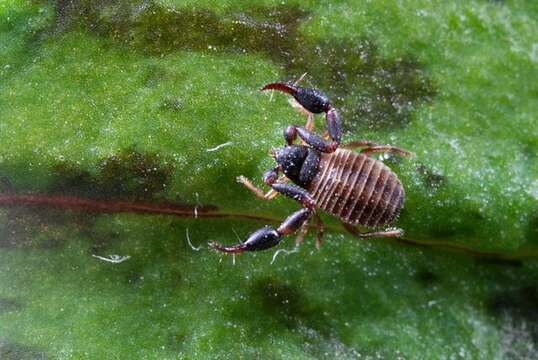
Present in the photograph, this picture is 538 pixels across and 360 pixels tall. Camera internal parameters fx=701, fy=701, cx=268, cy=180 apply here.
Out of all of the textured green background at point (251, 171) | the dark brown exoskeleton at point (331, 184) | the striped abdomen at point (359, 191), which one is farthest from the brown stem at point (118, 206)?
the striped abdomen at point (359, 191)

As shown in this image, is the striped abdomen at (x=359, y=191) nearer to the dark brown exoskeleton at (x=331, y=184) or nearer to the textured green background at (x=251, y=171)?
the dark brown exoskeleton at (x=331, y=184)

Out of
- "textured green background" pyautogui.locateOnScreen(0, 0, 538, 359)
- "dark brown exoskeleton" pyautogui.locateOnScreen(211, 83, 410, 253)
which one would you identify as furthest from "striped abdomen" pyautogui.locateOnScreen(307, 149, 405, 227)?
"textured green background" pyautogui.locateOnScreen(0, 0, 538, 359)

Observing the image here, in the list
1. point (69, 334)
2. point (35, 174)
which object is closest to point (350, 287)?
point (69, 334)

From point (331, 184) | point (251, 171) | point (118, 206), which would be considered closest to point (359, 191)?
point (331, 184)

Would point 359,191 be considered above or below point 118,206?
above

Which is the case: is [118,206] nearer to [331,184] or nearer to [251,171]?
[251,171]

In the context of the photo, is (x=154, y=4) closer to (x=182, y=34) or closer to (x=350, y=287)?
(x=182, y=34)

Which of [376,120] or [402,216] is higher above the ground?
[376,120]
